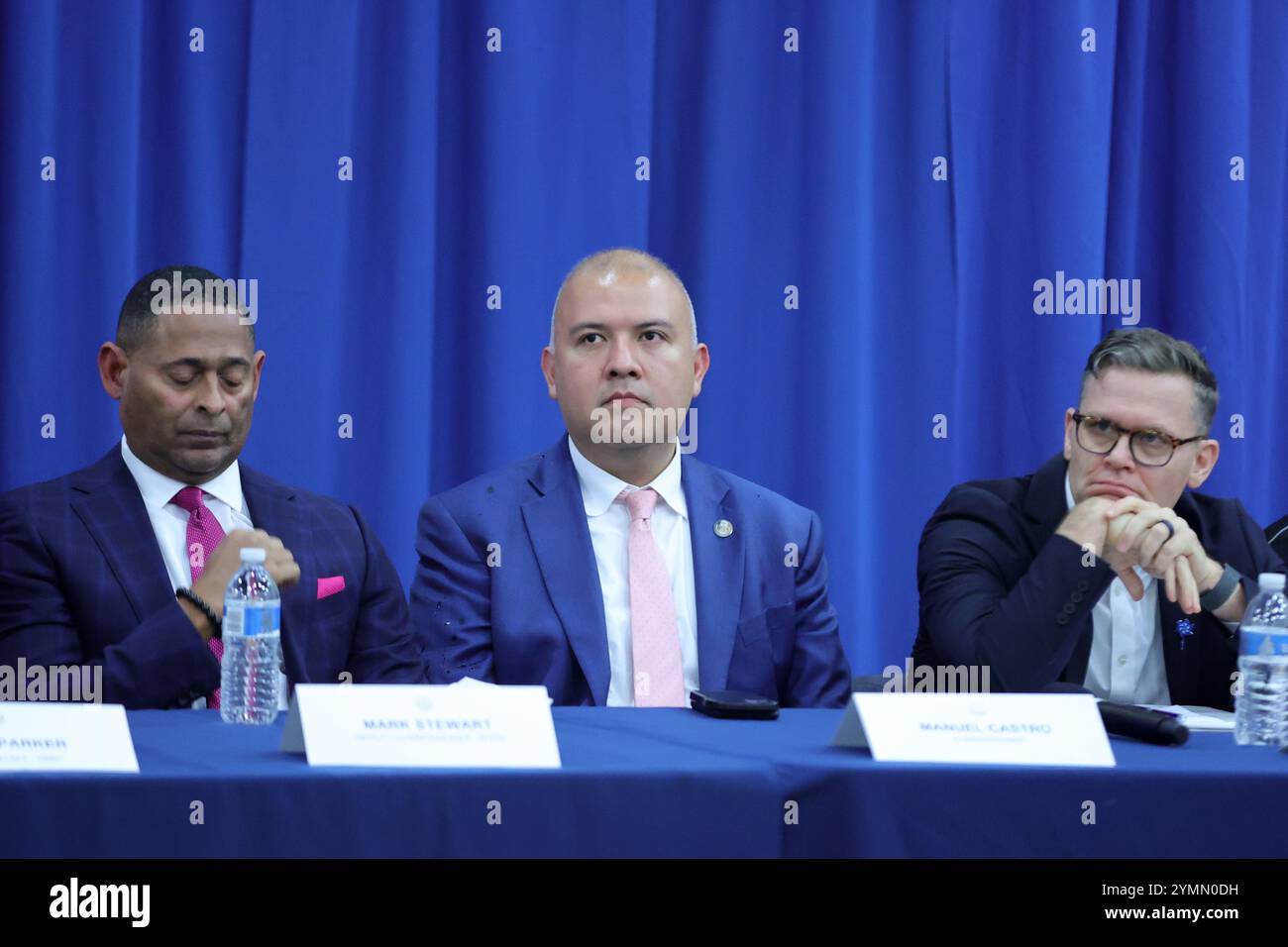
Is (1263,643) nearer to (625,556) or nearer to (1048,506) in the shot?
(1048,506)

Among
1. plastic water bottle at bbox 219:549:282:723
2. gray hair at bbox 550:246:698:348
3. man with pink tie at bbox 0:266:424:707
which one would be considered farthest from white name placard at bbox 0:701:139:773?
gray hair at bbox 550:246:698:348

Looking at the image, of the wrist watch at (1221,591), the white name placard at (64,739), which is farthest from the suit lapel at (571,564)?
the wrist watch at (1221,591)

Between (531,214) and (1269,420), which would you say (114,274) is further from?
(1269,420)

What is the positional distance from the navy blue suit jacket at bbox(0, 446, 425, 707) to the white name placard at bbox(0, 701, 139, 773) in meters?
0.53

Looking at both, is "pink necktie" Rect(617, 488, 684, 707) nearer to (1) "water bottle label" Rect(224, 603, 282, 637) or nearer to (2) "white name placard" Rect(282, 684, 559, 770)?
(1) "water bottle label" Rect(224, 603, 282, 637)

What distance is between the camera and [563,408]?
2740 millimetres

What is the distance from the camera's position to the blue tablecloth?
148 centimetres

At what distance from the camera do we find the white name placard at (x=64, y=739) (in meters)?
1.52

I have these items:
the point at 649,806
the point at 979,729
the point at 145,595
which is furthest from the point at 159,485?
the point at 979,729

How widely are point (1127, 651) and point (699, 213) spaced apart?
1.72 meters

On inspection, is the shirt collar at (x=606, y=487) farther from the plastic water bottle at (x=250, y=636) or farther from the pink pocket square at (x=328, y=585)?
the plastic water bottle at (x=250, y=636)

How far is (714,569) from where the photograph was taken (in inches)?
102
